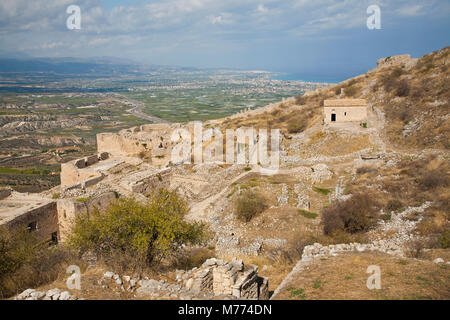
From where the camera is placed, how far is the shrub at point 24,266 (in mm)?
7461

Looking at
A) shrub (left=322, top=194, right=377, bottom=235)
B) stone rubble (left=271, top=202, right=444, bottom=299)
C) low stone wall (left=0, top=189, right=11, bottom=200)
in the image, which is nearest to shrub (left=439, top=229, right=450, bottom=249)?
stone rubble (left=271, top=202, right=444, bottom=299)

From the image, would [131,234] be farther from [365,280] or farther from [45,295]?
[365,280]

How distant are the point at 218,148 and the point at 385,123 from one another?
42.8 ft

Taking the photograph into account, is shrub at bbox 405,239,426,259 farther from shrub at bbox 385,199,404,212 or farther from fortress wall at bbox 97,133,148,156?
fortress wall at bbox 97,133,148,156

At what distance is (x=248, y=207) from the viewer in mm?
15266

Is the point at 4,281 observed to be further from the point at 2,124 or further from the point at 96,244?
the point at 2,124

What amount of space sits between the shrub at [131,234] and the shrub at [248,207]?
249 inches

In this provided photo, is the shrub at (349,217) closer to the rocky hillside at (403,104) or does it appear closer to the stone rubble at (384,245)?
the stone rubble at (384,245)

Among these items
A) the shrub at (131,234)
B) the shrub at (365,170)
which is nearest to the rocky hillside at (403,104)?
the shrub at (365,170)

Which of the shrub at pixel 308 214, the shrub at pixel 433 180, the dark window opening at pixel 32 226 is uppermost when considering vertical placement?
the shrub at pixel 433 180

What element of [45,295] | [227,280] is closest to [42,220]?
[45,295]

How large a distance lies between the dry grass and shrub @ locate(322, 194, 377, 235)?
10.7 ft

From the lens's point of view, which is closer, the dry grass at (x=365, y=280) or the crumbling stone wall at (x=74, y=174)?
the dry grass at (x=365, y=280)

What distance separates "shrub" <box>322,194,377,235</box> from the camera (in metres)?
12.3
